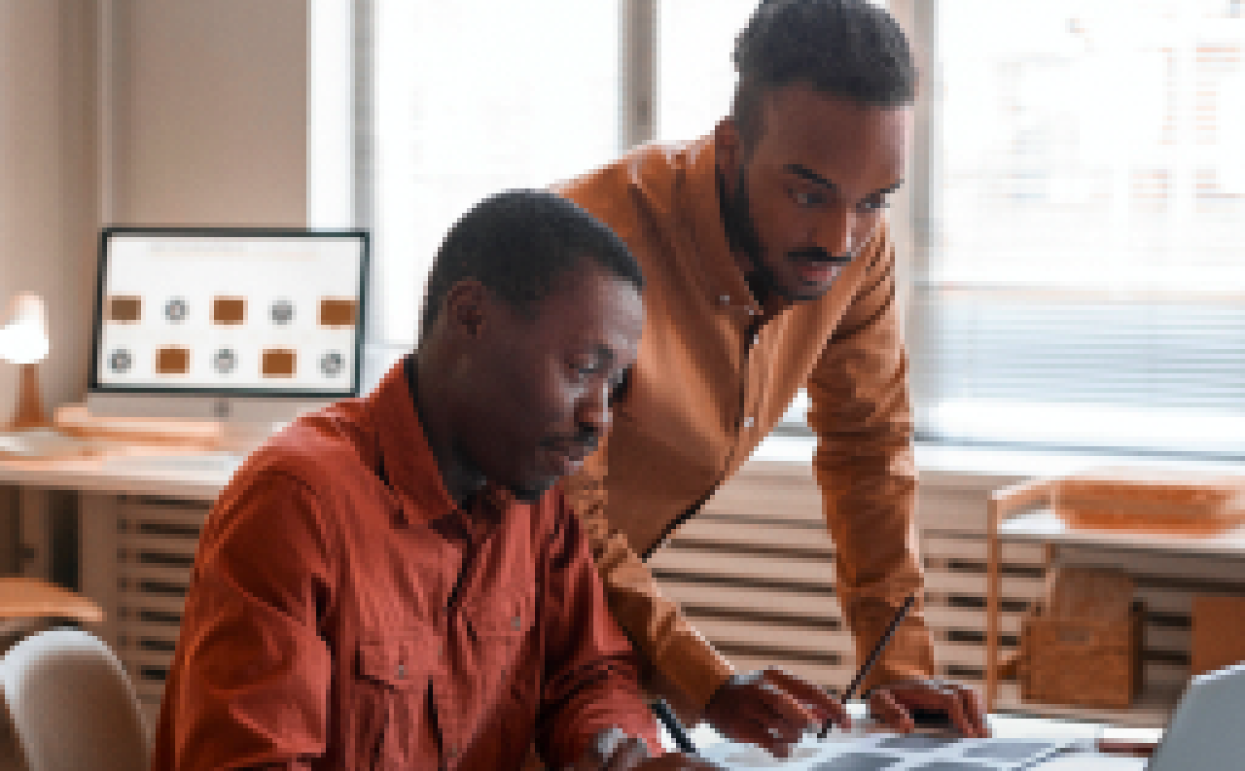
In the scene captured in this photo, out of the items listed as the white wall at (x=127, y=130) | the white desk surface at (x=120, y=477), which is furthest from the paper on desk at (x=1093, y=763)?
the white wall at (x=127, y=130)

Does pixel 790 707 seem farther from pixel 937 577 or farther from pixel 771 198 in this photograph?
pixel 937 577

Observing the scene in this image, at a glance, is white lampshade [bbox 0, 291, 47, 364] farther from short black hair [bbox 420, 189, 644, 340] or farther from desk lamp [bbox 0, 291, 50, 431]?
short black hair [bbox 420, 189, 644, 340]

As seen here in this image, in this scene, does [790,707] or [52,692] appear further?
[52,692]

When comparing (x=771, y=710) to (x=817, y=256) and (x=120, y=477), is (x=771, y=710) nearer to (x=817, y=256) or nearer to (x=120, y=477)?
(x=817, y=256)

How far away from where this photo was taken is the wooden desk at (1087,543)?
2326mm

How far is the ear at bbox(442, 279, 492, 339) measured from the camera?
107cm

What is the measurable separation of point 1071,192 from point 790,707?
227 cm

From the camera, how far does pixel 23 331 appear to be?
326 cm

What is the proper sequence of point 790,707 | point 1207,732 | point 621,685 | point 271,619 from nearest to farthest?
point 1207,732 → point 271,619 → point 790,707 → point 621,685

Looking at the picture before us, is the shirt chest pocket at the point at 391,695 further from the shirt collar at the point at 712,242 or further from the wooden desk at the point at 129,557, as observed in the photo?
the wooden desk at the point at 129,557

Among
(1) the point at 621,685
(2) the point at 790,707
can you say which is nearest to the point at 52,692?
(1) the point at 621,685

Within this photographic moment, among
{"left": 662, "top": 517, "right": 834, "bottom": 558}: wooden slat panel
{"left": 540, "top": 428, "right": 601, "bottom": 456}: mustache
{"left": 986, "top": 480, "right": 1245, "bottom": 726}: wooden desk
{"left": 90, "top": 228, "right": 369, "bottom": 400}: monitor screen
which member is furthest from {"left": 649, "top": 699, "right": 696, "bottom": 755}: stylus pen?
{"left": 90, "top": 228, "right": 369, "bottom": 400}: monitor screen

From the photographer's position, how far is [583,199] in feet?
4.33

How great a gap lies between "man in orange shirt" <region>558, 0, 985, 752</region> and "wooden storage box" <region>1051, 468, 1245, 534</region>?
3.39 ft
